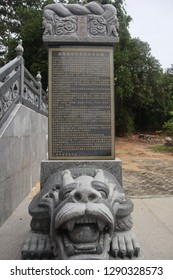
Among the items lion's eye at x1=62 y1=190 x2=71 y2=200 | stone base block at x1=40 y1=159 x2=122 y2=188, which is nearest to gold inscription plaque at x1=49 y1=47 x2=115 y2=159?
stone base block at x1=40 y1=159 x2=122 y2=188

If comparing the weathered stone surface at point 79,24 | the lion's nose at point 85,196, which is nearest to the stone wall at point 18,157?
the weathered stone surface at point 79,24

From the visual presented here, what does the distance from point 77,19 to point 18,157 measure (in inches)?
108

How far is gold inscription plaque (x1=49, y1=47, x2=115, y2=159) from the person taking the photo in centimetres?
374

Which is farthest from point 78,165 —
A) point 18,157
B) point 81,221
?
point 18,157

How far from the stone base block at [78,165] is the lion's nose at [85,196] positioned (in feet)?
3.69

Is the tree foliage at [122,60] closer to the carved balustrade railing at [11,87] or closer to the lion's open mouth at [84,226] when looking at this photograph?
the carved balustrade railing at [11,87]

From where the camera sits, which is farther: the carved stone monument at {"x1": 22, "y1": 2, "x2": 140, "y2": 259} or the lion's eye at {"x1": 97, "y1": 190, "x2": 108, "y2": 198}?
the carved stone monument at {"x1": 22, "y1": 2, "x2": 140, "y2": 259}

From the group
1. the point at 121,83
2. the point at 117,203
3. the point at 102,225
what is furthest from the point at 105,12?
the point at 121,83

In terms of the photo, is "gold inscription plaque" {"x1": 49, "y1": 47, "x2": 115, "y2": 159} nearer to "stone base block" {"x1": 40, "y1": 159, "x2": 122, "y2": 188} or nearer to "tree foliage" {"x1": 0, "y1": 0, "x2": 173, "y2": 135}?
"stone base block" {"x1": 40, "y1": 159, "x2": 122, "y2": 188}

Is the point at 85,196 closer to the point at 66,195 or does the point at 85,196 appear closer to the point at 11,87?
the point at 66,195

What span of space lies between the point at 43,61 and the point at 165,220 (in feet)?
39.8

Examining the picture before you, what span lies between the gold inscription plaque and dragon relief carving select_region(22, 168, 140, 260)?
795 millimetres

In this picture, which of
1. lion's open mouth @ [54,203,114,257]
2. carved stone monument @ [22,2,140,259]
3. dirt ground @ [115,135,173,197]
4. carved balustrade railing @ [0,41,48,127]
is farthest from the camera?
dirt ground @ [115,135,173,197]

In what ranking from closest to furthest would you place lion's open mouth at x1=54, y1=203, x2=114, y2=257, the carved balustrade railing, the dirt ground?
1. lion's open mouth at x1=54, y1=203, x2=114, y2=257
2. the carved balustrade railing
3. the dirt ground
